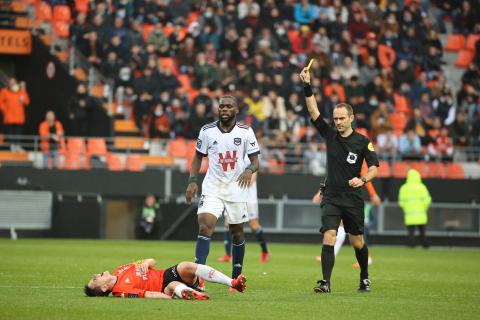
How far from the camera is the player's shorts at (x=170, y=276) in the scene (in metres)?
12.6

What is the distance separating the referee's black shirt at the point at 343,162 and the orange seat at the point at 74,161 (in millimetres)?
17303

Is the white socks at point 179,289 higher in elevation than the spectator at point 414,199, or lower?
lower

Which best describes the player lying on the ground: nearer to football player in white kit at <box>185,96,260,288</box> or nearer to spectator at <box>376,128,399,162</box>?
football player in white kit at <box>185,96,260,288</box>

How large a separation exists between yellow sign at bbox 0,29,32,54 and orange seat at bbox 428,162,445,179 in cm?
1203

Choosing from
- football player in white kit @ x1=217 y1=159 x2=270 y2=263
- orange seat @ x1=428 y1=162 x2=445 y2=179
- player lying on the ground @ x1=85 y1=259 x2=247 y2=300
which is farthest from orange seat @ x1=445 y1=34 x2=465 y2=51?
player lying on the ground @ x1=85 y1=259 x2=247 y2=300

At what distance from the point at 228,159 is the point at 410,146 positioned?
1933cm

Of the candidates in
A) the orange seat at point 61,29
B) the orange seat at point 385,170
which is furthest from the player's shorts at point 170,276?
the orange seat at point 61,29

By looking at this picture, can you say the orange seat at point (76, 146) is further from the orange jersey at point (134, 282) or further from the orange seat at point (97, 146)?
the orange jersey at point (134, 282)

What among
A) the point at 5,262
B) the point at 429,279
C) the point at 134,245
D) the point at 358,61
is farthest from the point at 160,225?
the point at 429,279

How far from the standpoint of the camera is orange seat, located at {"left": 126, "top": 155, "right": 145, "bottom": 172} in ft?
103

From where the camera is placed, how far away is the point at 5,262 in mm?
19094

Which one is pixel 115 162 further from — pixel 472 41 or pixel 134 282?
pixel 134 282

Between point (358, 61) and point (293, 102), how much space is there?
4.05 meters

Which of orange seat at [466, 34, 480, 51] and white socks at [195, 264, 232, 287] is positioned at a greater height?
orange seat at [466, 34, 480, 51]
